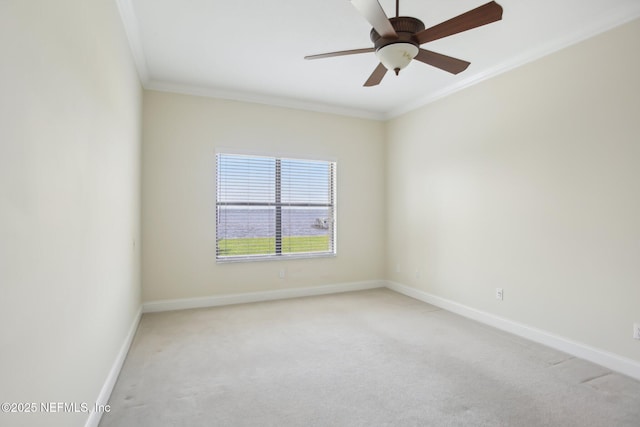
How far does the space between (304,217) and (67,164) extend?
358 centimetres

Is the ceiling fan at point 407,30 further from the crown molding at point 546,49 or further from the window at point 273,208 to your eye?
the window at point 273,208

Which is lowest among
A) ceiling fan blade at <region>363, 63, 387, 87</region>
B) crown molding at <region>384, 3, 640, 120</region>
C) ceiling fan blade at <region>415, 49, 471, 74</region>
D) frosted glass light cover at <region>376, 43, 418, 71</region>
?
frosted glass light cover at <region>376, 43, 418, 71</region>

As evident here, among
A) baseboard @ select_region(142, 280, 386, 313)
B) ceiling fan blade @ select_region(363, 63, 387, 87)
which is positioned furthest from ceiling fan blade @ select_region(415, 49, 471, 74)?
baseboard @ select_region(142, 280, 386, 313)

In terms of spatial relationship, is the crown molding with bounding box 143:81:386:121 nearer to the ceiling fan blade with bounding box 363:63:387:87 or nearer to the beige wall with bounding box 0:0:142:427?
the beige wall with bounding box 0:0:142:427

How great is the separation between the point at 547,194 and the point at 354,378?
240 cm

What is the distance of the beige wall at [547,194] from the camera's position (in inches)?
100

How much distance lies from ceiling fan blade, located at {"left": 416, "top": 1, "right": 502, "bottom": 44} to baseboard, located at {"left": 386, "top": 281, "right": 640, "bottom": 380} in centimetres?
268

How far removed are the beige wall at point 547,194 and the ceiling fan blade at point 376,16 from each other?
196cm

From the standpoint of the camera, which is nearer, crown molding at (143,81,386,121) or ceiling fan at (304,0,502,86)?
ceiling fan at (304,0,502,86)

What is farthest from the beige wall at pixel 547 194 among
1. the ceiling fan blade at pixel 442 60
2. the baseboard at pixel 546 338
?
the ceiling fan blade at pixel 442 60

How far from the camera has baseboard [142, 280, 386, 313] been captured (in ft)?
13.3

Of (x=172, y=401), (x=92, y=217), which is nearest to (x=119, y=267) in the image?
(x=92, y=217)

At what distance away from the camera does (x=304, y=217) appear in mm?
4887

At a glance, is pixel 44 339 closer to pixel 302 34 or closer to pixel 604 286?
pixel 302 34
